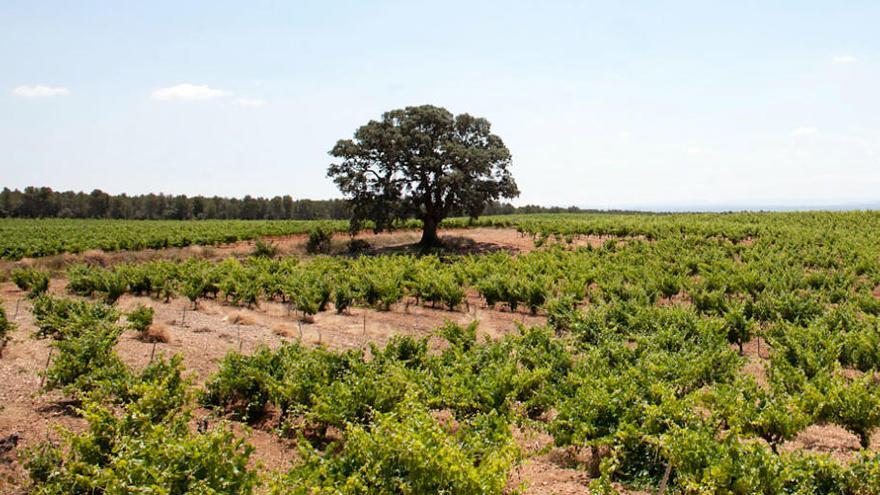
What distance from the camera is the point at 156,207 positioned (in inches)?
4493

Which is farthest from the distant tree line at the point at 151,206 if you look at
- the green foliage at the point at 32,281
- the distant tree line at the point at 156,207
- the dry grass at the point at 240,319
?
the dry grass at the point at 240,319

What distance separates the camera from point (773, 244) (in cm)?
3525

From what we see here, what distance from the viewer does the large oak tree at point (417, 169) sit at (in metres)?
36.8

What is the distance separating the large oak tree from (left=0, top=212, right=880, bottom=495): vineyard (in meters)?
16.2

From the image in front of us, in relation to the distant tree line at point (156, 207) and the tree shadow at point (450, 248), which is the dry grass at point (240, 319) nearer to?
the tree shadow at point (450, 248)

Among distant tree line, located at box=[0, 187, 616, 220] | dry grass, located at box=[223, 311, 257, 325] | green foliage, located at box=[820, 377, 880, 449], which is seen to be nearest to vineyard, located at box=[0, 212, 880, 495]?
green foliage, located at box=[820, 377, 880, 449]

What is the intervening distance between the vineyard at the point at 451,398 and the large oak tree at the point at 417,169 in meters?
16.2

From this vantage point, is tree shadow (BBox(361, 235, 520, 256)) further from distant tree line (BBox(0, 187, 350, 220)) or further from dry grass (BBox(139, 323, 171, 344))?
distant tree line (BBox(0, 187, 350, 220))

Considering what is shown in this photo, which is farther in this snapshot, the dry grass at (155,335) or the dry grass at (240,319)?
the dry grass at (240,319)

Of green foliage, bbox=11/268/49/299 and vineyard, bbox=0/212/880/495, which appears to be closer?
vineyard, bbox=0/212/880/495

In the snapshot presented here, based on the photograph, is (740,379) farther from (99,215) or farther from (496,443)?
(99,215)

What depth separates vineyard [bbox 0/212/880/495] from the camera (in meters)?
6.00

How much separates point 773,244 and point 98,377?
127ft

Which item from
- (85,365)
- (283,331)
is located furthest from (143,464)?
(283,331)
